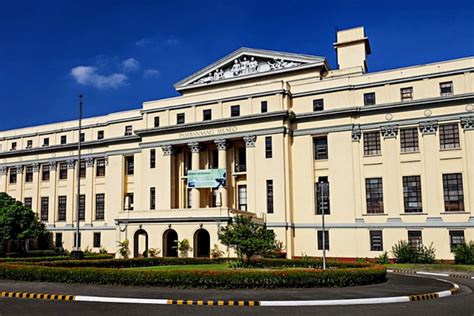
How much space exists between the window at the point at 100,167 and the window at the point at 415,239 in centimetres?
3277

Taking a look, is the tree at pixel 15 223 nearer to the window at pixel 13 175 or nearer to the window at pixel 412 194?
the window at pixel 13 175

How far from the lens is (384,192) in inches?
1592

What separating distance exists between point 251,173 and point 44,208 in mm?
27757

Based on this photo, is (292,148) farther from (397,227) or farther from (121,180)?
(121,180)

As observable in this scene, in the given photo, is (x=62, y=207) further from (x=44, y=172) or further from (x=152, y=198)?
(x=152, y=198)

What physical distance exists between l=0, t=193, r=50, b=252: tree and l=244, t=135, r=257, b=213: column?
907 inches

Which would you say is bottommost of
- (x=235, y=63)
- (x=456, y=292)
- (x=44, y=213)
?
(x=456, y=292)

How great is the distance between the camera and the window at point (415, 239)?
38.7 metres

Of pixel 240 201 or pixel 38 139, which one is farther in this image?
pixel 38 139

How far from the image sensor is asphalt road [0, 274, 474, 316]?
1459 cm

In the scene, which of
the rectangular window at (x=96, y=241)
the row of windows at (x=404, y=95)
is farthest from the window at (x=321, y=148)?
the rectangular window at (x=96, y=241)

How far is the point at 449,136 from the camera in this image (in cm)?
3891

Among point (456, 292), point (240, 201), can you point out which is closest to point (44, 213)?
point (240, 201)

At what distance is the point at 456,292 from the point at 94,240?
40.6 meters
